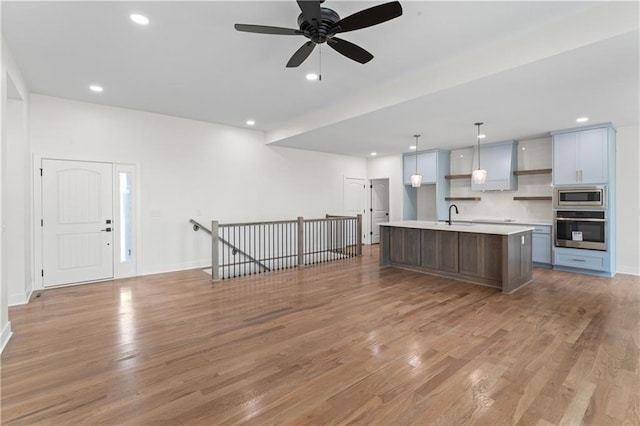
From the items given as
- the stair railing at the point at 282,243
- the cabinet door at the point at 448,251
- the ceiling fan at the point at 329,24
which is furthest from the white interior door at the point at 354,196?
the ceiling fan at the point at 329,24

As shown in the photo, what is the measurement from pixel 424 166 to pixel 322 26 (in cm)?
642

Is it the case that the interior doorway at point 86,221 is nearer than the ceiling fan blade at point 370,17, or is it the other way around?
the ceiling fan blade at point 370,17

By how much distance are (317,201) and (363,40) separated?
5578 mm

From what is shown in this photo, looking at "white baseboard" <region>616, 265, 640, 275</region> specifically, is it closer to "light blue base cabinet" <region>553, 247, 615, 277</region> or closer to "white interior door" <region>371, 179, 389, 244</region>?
"light blue base cabinet" <region>553, 247, 615, 277</region>

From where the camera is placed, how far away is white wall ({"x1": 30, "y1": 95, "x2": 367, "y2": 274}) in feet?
16.7

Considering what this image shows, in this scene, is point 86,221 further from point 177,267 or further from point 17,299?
point 177,267

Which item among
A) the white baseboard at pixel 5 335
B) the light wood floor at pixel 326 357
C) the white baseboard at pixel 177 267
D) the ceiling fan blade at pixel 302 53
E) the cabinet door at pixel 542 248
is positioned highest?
the ceiling fan blade at pixel 302 53

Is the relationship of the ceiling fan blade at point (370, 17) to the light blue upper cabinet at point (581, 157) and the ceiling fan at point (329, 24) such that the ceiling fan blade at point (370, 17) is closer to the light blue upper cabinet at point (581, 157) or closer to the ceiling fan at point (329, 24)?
the ceiling fan at point (329, 24)

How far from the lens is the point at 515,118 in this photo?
5156 mm

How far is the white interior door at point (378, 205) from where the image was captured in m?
10.0

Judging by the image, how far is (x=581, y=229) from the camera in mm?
5781

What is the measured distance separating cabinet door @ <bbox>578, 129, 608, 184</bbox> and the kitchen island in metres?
1.64

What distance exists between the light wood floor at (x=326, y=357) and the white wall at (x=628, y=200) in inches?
64.3

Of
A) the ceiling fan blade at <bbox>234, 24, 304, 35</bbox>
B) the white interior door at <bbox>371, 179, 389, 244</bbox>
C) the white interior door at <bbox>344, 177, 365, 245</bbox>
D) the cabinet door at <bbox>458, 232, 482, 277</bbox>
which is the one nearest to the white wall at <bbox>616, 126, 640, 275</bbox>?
the cabinet door at <bbox>458, 232, 482, 277</bbox>
